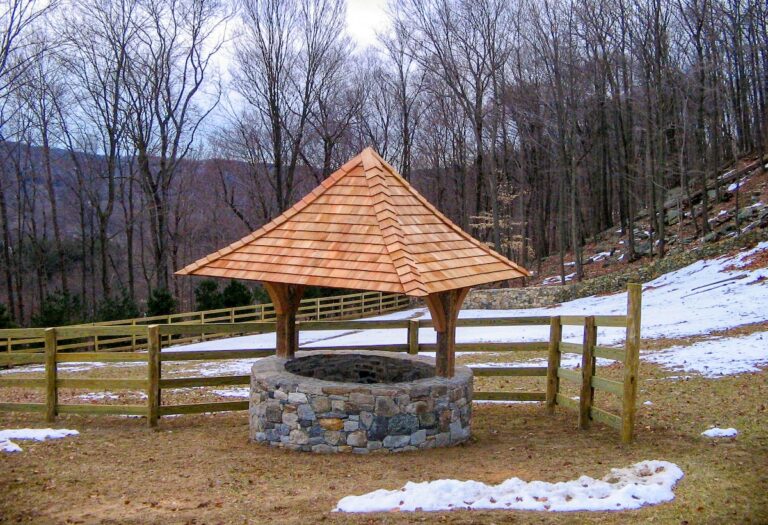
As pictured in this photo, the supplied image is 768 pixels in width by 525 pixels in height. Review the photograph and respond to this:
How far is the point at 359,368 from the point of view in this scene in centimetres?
958

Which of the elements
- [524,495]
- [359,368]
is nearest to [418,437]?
[524,495]

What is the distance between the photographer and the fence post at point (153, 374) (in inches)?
327

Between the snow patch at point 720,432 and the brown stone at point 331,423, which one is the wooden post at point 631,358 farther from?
the brown stone at point 331,423

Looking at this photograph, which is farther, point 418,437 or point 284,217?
point 284,217

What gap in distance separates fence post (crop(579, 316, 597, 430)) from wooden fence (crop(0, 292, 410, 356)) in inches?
431

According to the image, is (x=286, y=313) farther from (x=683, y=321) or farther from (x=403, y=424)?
(x=683, y=321)

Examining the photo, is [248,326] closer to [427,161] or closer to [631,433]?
[631,433]

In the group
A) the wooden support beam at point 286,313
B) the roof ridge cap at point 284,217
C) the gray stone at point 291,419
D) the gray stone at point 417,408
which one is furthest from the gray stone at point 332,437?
the roof ridge cap at point 284,217

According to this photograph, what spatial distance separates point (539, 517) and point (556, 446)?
2.47 m

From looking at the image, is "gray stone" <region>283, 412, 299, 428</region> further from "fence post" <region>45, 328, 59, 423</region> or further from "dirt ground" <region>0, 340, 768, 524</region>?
"fence post" <region>45, 328, 59, 423</region>

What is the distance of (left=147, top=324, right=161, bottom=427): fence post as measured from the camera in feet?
27.3

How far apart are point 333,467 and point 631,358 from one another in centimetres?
337

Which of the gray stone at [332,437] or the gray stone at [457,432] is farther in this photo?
the gray stone at [457,432]

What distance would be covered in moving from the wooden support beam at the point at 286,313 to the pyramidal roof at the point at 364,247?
0.73m
